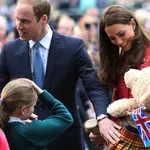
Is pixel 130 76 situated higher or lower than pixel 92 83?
higher

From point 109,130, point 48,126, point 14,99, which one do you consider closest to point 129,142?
point 109,130

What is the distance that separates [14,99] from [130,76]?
32.5 inches

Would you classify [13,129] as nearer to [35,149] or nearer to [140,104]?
[35,149]

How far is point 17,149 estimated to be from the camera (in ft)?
13.5

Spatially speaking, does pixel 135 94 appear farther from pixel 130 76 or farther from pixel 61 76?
pixel 61 76

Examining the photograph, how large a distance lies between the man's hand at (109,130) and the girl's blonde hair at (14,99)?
22.8 inches

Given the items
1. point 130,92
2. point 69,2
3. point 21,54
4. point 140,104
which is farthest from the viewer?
point 69,2

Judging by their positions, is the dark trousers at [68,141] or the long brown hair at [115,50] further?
the dark trousers at [68,141]

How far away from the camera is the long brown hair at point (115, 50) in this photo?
14.5ft

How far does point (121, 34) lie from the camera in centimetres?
440

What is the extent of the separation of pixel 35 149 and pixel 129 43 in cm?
108

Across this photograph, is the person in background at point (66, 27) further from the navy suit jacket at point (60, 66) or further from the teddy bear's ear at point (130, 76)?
the teddy bear's ear at point (130, 76)

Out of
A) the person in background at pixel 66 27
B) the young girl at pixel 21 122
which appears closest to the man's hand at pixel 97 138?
the young girl at pixel 21 122

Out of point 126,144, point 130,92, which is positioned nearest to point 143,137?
point 126,144
